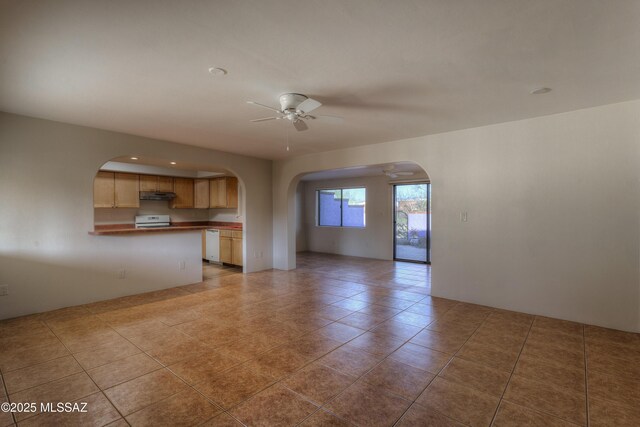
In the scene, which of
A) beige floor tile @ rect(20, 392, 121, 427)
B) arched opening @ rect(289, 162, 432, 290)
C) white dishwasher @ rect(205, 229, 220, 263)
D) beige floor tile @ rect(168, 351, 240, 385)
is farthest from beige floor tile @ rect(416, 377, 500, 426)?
white dishwasher @ rect(205, 229, 220, 263)

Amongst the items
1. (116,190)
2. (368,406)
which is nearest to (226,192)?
(116,190)

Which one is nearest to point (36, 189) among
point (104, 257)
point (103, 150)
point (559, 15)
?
point (103, 150)

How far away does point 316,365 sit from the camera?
2.62 metres

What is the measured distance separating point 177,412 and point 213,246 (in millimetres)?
5794

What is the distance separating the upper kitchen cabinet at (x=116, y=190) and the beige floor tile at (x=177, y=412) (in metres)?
5.26

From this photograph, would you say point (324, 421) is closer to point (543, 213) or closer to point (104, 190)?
point (543, 213)

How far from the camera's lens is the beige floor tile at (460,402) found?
1.96 metres

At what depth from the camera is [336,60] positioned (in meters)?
2.36

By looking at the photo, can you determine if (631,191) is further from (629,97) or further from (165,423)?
(165,423)

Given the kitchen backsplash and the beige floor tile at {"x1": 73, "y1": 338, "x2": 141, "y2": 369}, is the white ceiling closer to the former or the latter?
the beige floor tile at {"x1": 73, "y1": 338, "x2": 141, "y2": 369}

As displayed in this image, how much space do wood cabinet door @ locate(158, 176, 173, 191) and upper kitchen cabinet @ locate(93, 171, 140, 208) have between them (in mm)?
487

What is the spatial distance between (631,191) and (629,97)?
39.3 inches

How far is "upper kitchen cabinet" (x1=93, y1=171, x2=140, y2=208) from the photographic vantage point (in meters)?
6.02

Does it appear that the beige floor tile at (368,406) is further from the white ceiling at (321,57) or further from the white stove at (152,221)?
the white stove at (152,221)
